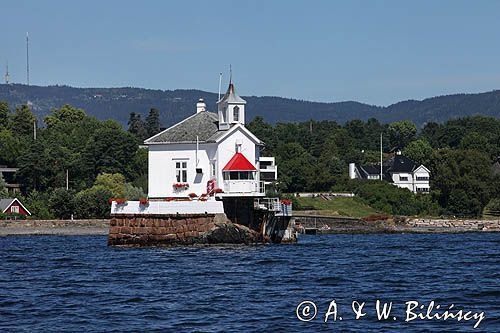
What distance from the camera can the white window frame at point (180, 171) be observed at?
187 feet

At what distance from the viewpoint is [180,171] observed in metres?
57.0

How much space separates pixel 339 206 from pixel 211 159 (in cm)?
5636

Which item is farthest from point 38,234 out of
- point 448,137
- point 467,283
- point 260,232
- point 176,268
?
point 448,137

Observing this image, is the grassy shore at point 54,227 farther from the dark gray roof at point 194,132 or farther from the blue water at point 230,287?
the blue water at point 230,287

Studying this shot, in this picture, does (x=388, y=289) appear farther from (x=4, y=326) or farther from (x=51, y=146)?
(x=51, y=146)

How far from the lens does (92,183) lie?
117812 mm

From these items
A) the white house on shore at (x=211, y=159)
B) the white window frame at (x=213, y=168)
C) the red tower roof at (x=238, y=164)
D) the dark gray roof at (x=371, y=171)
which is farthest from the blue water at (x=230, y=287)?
the dark gray roof at (x=371, y=171)

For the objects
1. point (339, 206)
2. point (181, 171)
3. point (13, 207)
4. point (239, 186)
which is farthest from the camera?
point (339, 206)

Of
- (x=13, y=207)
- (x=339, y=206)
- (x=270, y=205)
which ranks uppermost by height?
(x=270, y=205)

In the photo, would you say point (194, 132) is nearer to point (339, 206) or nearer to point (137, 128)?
point (339, 206)

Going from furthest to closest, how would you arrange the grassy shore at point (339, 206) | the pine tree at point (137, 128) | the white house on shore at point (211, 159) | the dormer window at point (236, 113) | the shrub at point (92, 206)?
the pine tree at point (137, 128) → the grassy shore at point (339, 206) → the shrub at point (92, 206) → the dormer window at point (236, 113) → the white house on shore at point (211, 159)

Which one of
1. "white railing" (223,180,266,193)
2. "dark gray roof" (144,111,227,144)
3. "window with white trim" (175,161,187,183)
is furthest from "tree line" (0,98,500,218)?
"white railing" (223,180,266,193)

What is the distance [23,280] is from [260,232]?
829 inches

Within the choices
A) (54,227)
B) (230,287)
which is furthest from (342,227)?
(230,287)
